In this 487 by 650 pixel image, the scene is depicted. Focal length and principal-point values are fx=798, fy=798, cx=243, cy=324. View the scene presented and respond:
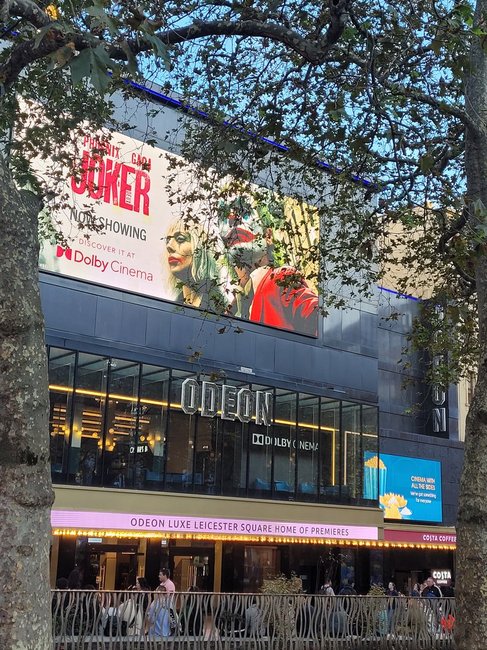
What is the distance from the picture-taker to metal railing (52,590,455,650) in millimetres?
11031

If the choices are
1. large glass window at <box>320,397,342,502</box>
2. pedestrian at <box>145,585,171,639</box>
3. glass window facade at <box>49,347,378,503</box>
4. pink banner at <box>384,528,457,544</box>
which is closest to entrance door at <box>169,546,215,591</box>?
glass window facade at <box>49,347,378,503</box>

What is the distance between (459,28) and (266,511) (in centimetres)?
1805

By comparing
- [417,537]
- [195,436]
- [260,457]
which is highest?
[195,436]

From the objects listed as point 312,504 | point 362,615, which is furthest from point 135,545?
point 362,615

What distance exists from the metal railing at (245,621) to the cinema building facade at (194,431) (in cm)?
671

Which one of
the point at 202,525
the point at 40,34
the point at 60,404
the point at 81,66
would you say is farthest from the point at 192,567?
the point at 81,66

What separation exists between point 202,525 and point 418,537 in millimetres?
11407

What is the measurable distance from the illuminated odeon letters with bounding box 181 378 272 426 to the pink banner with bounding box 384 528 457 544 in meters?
7.81

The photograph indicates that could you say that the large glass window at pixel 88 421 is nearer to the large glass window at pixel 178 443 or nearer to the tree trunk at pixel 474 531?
the large glass window at pixel 178 443

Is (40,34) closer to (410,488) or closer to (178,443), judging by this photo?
(178,443)

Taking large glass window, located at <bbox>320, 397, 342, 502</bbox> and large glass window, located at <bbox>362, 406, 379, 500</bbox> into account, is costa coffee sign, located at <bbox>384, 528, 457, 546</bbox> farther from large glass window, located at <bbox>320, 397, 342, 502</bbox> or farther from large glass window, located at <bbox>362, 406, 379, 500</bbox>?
large glass window, located at <bbox>320, 397, 342, 502</bbox>

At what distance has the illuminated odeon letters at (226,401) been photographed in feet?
75.2

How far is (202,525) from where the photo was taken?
22203mm

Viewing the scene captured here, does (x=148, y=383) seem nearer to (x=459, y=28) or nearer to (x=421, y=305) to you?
(x=421, y=305)
